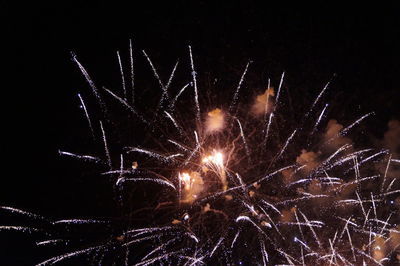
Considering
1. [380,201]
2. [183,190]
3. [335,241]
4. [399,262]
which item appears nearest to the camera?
[183,190]

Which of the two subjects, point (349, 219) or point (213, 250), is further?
point (349, 219)

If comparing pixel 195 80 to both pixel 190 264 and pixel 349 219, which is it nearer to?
pixel 190 264

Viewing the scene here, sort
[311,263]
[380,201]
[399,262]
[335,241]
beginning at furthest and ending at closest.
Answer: [399,262]
[311,263]
[335,241]
[380,201]

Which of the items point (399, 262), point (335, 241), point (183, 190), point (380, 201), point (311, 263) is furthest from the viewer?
point (399, 262)

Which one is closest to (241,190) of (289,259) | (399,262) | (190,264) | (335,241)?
(190,264)

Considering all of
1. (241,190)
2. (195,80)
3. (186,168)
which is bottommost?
(241,190)

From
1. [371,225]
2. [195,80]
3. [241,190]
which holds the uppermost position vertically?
[195,80]

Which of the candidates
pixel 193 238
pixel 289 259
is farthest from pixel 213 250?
pixel 289 259

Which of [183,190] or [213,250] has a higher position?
[183,190]

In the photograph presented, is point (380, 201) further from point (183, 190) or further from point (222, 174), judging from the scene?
point (183, 190)
